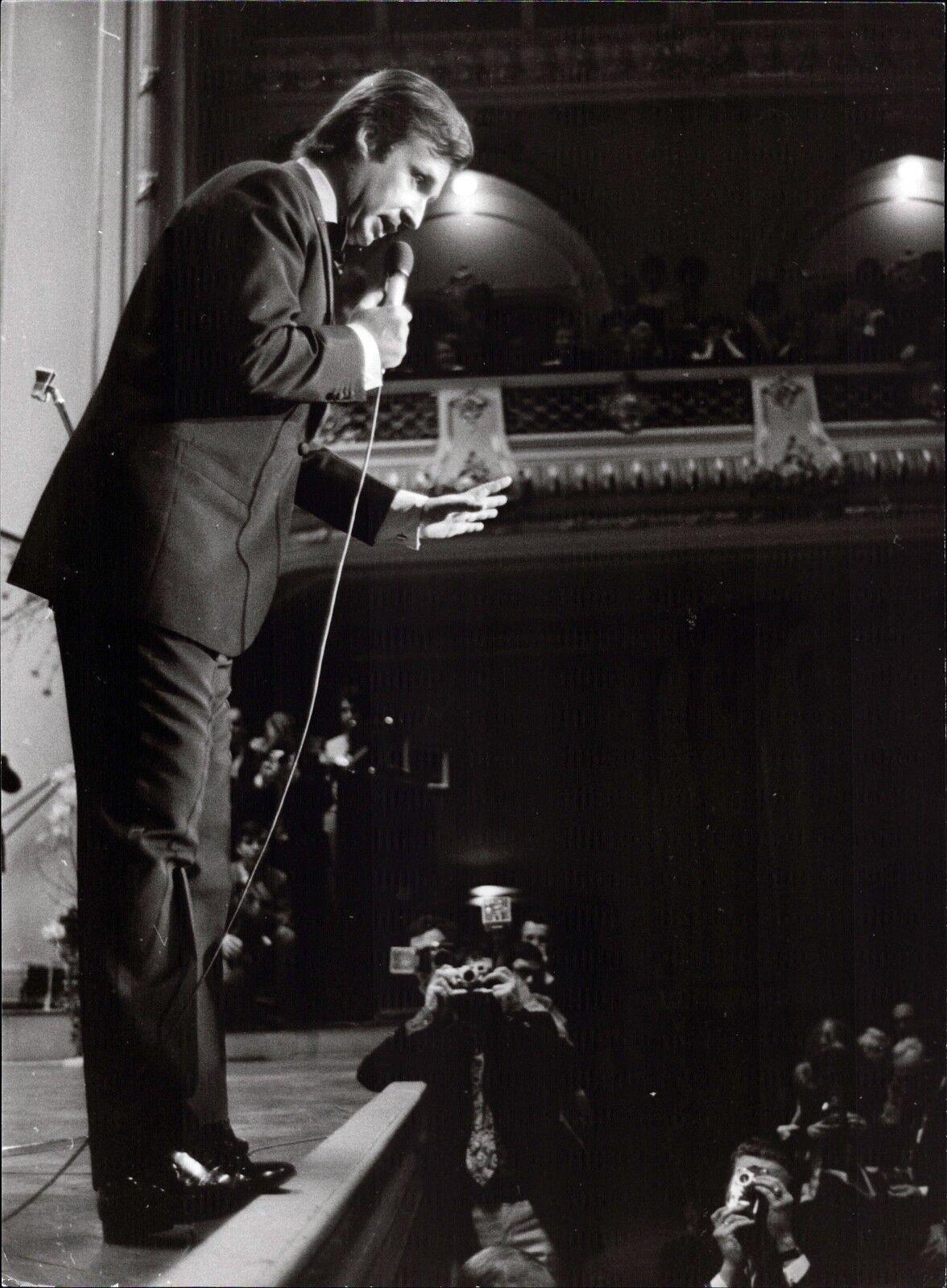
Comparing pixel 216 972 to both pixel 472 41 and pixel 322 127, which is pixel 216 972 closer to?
pixel 322 127

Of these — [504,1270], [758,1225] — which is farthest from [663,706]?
[504,1270]

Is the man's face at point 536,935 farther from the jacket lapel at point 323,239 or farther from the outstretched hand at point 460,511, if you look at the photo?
the jacket lapel at point 323,239

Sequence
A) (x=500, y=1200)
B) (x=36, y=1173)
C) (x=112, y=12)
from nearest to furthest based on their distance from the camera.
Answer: (x=36, y=1173) → (x=500, y=1200) → (x=112, y=12)

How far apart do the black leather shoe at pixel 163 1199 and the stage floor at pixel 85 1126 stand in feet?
0.08

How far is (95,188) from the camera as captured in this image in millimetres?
2941

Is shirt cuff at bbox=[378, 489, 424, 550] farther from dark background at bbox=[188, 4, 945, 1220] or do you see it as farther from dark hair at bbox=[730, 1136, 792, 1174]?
dark hair at bbox=[730, 1136, 792, 1174]

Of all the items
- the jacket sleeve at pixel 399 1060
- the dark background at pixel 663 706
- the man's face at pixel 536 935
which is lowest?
the jacket sleeve at pixel 399 1060

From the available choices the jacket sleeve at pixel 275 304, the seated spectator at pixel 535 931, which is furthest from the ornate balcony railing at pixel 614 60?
the seated spectator at pixel 535 931

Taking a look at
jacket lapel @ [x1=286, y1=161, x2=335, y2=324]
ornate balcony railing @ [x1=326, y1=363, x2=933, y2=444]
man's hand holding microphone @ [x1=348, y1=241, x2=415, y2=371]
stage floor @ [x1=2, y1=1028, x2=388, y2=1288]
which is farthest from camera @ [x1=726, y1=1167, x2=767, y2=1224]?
jacket lapel @ [x1=286, y1=161, x2=335, y2=324]

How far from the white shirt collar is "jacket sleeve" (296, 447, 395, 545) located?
1.61 ft

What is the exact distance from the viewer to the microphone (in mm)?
2912

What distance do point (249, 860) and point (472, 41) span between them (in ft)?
6.28

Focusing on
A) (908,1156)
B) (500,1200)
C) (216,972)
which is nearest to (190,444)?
(216,972)

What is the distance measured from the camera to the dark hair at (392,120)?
2.87 meters
